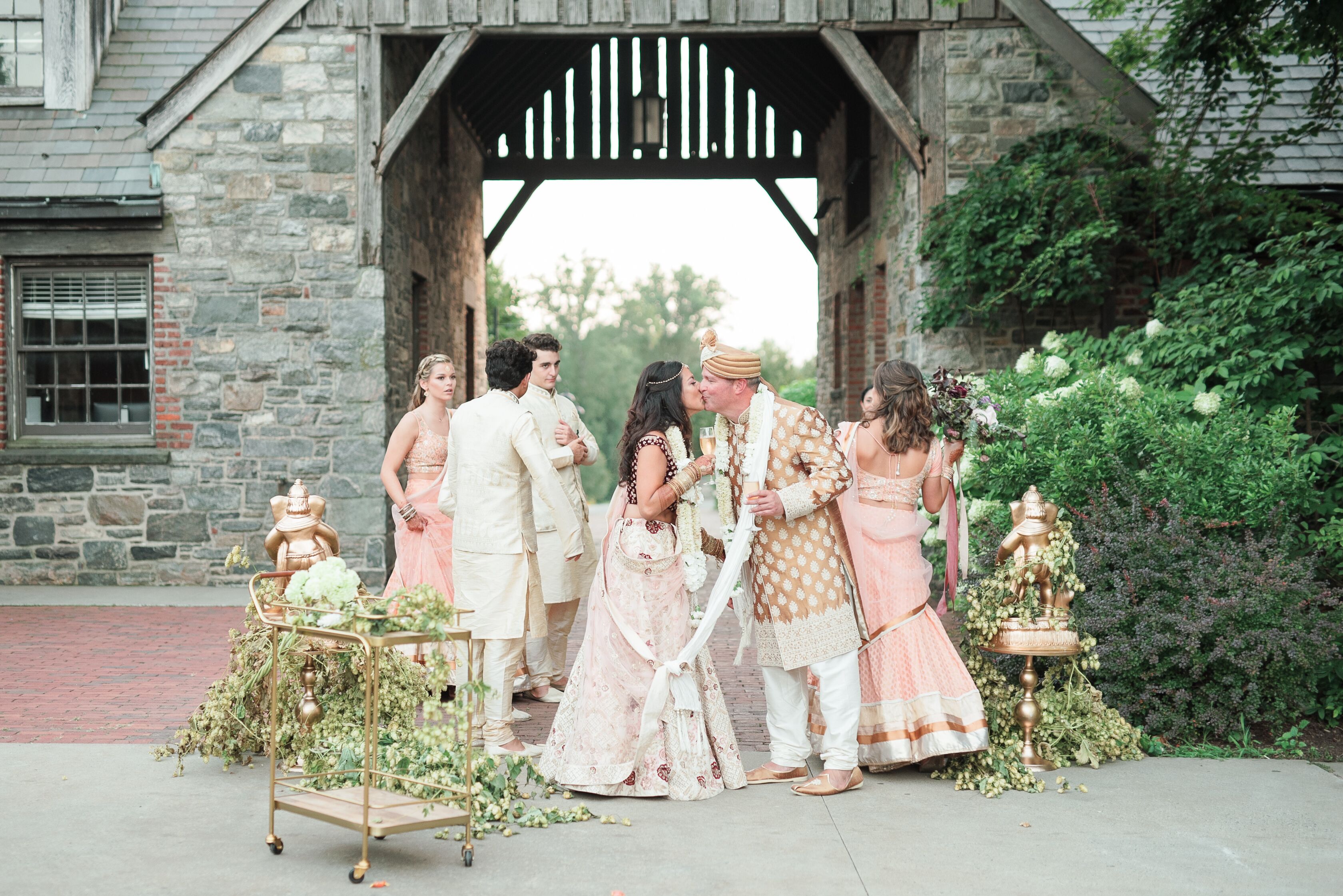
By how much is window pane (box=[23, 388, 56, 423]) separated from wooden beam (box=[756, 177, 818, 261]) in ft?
32.1

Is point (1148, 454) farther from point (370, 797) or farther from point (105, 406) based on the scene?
point (105, 406)

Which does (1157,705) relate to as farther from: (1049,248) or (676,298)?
(676,298)

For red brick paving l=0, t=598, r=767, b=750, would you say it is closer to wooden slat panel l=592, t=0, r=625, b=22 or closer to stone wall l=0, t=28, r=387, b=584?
stone wall l=0, t=28, r=387, b=584

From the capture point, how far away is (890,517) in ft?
16.5

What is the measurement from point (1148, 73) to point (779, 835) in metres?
8.94

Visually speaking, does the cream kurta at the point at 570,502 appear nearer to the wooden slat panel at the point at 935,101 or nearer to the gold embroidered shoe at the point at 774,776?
the gold embroidered shoe at the point at 774,776

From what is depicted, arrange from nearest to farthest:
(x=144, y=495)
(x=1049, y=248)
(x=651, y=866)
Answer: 1. (x=651, y=866)
2. (x=1049, y=248)
3. (x=144, y=495)

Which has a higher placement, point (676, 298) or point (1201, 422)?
point (676, 298)

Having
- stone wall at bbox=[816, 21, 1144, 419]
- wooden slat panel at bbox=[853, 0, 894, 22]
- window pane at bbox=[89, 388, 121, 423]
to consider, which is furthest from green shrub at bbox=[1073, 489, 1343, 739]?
window pane at bbox=[89, 388, 121, 423]

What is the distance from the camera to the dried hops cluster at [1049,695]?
5129mm

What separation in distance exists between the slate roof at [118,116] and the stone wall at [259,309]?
0.55 meters

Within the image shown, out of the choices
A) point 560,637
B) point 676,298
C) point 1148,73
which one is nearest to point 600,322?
point 676,298

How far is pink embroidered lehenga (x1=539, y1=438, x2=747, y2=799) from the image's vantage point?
182 inches

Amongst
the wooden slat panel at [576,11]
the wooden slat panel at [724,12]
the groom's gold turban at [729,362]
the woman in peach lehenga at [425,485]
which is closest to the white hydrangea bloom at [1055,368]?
the groom's gold turban at [729,362]
